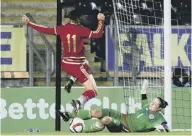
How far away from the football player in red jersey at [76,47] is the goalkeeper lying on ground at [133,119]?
0.52m

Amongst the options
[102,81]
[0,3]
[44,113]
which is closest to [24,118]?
[44,113]

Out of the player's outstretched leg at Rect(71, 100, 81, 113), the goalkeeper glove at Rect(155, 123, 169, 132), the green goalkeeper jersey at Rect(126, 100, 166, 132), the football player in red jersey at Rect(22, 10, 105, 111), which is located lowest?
the goalkeeper glove at Rect(155, 123, 169, 132)

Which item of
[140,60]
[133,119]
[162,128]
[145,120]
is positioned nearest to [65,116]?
[133,119]

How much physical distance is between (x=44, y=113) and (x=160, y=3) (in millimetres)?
2715

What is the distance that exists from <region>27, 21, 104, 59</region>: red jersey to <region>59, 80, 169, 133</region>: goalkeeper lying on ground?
115 cm

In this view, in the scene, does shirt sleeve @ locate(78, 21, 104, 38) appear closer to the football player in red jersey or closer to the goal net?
the football player in red jersey

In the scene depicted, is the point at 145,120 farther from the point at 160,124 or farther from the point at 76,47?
the point at 76,47

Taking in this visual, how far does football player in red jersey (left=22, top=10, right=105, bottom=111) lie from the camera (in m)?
14.1

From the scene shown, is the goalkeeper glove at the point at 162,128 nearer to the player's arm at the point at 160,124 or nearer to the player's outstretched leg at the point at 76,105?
the player's arm at the point at 160,124

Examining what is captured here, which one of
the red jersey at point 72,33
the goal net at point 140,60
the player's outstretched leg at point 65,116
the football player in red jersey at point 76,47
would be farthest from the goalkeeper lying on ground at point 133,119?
the goal net at point 140,60

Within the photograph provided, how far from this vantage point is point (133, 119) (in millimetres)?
13398

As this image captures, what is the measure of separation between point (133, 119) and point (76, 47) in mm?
1457

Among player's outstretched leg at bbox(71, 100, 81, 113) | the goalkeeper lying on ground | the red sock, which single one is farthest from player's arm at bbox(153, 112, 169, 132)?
the red sock

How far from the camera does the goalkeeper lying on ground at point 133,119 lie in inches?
522
